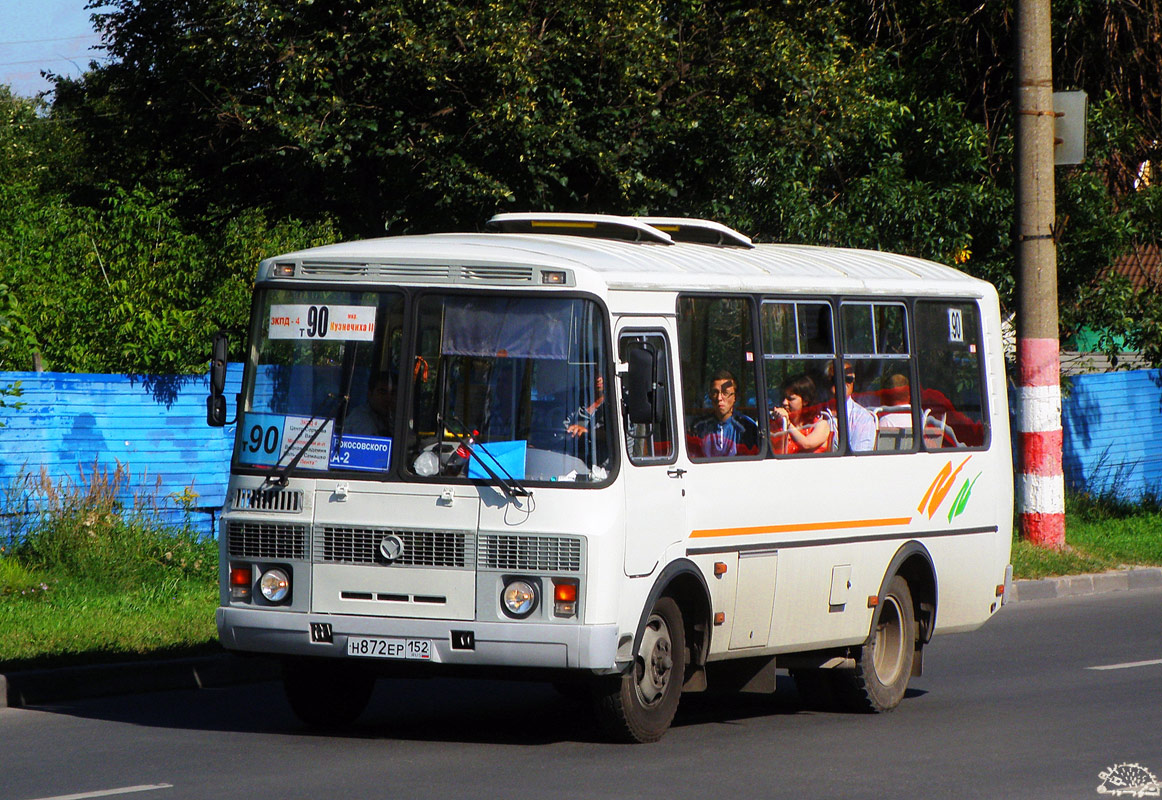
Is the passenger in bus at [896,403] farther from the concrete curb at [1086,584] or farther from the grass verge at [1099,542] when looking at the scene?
the grass verge at [1099,542]

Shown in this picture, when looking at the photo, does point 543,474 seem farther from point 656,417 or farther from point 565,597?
point 656,417

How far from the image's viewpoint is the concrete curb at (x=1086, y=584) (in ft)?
54.1

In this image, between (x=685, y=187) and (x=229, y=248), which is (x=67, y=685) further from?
(x=229, y=248)

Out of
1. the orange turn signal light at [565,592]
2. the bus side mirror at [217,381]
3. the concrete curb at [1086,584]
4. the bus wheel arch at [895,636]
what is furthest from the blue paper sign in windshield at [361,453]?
the concrete curb at [1086,584]

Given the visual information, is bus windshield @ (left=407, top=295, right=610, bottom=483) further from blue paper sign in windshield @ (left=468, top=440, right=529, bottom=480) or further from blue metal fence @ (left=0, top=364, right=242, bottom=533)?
blue metal fence @ (left=0, top=364, right=242, bottom=533)

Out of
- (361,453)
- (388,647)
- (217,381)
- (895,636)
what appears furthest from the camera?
(895,636)

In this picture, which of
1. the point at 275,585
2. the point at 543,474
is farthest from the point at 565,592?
the point at 275,585

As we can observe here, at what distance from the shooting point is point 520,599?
809 centimetres

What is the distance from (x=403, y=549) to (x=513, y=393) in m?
0.93

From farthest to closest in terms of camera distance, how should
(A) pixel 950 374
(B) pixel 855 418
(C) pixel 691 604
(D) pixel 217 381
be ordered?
(A) pixel 950 374
(B) pixel 855 418
(C) pixel 691 604
(D) pixel 217 381

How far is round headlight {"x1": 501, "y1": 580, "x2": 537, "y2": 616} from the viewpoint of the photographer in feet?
26.5

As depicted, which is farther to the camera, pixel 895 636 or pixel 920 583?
pixel 920 583

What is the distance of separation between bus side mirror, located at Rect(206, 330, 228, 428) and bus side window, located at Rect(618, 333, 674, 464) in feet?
6.89

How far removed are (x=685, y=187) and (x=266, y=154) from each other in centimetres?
414
